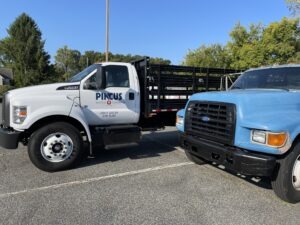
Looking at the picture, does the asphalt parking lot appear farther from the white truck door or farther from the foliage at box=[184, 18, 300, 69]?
the foliage at box=[184, 18, 300, 69]

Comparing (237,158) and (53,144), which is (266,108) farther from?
(53,144)

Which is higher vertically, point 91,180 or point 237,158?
point 237,158

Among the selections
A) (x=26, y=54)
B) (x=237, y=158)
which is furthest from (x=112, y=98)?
(x=26, y=54)

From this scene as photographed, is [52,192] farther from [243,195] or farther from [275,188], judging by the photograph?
[275,188]

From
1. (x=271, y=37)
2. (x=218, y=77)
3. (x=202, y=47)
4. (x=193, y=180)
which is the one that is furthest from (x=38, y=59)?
(x=193, y=180)

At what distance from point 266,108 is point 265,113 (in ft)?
0.31

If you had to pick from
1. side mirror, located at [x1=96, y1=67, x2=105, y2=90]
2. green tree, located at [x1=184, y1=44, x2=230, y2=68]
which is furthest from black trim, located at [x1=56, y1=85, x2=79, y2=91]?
green tree, located at [x1=184, y1=44, x2=230, y2=68]

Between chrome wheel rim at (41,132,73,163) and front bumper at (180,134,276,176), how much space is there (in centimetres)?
253

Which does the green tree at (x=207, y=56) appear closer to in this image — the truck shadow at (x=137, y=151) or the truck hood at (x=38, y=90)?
the truck shadow at (x=137, y=151)

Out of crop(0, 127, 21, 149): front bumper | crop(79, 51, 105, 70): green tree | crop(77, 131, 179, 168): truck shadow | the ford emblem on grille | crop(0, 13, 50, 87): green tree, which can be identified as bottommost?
crop(77, 131, 179, 168): truck shadow

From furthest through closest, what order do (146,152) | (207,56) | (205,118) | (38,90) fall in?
(207,56) < (146,152) < (38,90) < (205,118)

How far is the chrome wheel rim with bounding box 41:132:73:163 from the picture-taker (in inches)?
219

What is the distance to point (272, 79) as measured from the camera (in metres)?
5.28

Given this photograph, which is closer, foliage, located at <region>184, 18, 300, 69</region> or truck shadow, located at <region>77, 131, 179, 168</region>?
truck shadow, located at <region>77, 131, 179, 168</region>
